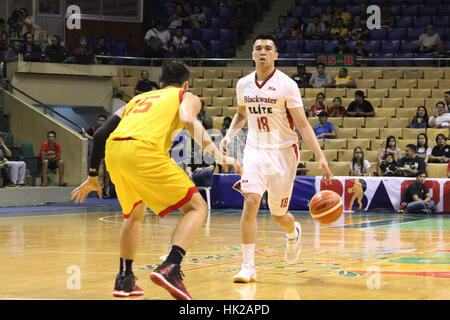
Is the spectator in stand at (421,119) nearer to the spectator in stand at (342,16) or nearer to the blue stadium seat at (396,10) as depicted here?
the spectator in stand at (342,16)

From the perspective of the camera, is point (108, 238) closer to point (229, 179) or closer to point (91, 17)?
point (229, 179)

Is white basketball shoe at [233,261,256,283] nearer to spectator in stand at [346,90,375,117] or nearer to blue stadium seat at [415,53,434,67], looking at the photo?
spectator in stand at [346,90,375,117]

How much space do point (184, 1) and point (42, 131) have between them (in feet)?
24.3

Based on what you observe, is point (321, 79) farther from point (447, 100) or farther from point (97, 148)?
point (97, 148)

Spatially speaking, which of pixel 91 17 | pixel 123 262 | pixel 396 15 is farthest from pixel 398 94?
pixel 123 262

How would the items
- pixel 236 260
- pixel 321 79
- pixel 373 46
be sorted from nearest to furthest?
pixel 236 260 → pixel 321 79 → pixel 373 46

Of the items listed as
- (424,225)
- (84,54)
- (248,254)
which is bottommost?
(424,225)

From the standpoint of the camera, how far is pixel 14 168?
17.2 metres

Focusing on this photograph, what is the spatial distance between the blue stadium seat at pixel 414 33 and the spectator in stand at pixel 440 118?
431 cm

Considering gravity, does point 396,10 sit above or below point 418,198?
above

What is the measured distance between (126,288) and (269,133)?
2.15m

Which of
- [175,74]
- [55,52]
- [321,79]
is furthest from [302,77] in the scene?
[175,74]

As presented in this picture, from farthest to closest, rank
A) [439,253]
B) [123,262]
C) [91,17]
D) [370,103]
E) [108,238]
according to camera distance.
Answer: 1. [91,17]
2. [370,103]
3. [108,238]
4. [439,253]
5. [123,262]

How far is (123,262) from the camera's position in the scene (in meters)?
6.01
